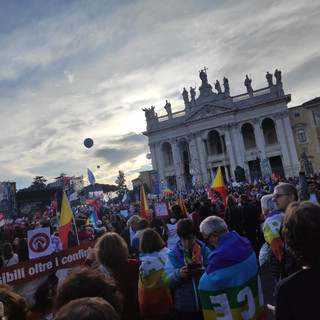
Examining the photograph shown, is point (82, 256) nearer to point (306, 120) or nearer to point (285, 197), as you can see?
point (285, 197)

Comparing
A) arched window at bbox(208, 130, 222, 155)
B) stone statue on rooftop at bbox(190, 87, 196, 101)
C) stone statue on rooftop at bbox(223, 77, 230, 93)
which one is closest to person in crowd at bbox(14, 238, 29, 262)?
stone statue on rooftop at bbox(223, 77, 230, 93)

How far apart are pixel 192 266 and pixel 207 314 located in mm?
462

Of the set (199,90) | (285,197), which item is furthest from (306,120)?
(285,197)

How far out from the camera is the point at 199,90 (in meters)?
49.0

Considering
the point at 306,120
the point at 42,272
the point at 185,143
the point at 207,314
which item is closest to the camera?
the point at 207,314

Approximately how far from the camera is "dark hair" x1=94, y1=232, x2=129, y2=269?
327 cm

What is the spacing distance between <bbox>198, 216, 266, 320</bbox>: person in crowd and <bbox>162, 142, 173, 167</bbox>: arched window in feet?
160

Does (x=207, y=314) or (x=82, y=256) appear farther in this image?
(x=82, y=256)

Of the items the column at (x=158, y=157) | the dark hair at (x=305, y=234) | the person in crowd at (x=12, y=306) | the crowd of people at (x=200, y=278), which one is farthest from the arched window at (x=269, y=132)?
the person in crowd at (x=12, y=306)

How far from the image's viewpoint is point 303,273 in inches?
71.0

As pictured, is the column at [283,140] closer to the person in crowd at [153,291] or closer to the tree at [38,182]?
the person in crowd at [153,291]

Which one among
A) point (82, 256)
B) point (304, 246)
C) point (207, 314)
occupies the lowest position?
point (207, 314)

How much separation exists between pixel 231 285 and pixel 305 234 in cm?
102

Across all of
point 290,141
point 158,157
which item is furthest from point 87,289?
point 158,157
